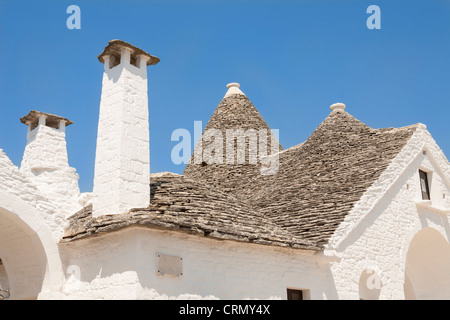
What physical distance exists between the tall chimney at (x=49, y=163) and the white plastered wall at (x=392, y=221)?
603cm

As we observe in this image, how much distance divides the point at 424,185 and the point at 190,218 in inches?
293

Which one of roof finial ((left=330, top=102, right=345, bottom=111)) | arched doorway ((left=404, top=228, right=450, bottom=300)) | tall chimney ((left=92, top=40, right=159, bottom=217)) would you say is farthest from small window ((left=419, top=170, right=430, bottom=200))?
tall chimney ((left=92, top=40, right=159, bottom=217))

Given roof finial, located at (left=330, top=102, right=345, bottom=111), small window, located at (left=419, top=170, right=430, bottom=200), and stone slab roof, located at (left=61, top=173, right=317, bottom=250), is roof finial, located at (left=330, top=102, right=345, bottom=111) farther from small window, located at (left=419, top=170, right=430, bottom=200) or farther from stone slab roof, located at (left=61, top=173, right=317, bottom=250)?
stone slab roof, located at (left=61, top=173, right=317, bottom=250)

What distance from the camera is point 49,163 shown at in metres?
12.5

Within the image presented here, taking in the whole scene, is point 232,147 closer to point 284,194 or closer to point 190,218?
point 284,194

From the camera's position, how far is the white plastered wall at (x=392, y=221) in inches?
441

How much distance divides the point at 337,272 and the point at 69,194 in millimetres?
6237

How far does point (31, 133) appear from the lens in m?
12.7

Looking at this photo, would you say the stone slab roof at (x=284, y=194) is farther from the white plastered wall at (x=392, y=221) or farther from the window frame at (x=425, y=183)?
the window frame at (x=425, y=183)

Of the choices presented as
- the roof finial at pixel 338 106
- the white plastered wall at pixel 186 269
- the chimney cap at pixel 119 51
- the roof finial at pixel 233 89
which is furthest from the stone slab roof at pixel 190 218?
the roof finial at pixel 233 89

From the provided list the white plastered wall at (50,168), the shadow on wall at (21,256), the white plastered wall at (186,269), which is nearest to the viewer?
the white plastered wall at (186,269)

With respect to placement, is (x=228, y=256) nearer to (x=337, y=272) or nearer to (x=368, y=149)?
(x=337, y=272)

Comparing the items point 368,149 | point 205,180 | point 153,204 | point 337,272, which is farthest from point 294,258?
point 205,180

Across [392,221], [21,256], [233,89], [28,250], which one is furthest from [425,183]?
[21,256]
